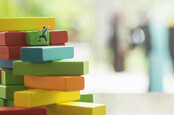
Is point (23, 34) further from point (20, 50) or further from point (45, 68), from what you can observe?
point (45, 68)

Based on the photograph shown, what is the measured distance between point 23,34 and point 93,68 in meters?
2.15

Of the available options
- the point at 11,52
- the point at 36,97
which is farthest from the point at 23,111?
the point at 11,52

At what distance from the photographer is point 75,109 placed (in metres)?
1.68

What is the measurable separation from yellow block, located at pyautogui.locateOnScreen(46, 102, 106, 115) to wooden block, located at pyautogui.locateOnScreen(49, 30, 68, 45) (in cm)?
29

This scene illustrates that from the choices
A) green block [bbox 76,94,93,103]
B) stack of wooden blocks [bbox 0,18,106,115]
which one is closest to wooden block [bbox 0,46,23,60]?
stack of wooden blocks [bbox 0,18,106,115]

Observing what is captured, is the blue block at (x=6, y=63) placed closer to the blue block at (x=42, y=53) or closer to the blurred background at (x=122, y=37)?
the blue block at (x=42, y=53)

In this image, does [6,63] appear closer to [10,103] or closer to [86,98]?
[10,103]

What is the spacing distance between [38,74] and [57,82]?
88 millimetres

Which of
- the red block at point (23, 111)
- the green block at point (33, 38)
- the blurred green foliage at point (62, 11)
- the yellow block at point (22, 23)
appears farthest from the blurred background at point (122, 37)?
the red block at point (23, 111)

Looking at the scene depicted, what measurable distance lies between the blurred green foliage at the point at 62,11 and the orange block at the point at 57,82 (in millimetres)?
2158

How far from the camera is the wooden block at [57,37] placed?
6.12 feet

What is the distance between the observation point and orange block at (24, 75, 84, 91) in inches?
63.7

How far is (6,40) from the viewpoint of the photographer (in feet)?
5.97

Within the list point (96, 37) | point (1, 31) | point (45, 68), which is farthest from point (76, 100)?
point (96, 37)
